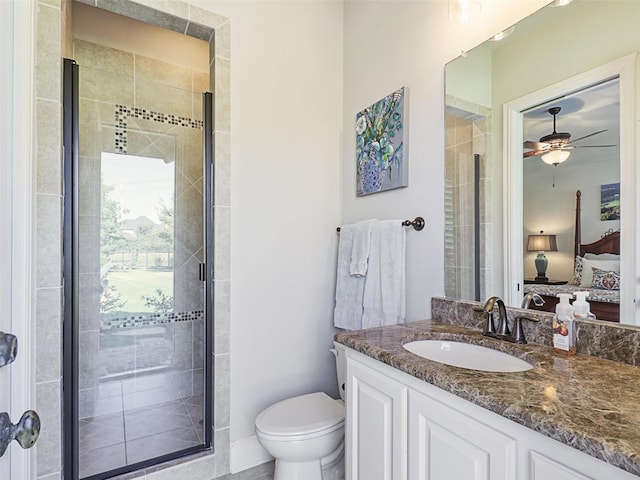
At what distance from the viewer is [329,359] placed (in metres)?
2.17

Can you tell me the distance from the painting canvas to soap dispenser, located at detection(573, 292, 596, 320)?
245 millimetres

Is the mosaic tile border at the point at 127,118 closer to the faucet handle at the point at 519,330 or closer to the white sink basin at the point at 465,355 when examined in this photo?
the white sink basin at the point at 465,355

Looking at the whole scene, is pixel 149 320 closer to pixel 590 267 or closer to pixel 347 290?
pixel 347 290

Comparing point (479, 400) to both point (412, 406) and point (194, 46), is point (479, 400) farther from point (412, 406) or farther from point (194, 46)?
point (194, 46)

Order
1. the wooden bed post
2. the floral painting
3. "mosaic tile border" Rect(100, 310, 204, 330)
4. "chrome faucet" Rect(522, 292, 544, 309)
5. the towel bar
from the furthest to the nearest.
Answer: "mosaic tile border" Rect(100, 310, 204, 330), the floral painting, the towel bar, "chrome faucet" Rect(522, 292, 544, 309), the wooden bed post

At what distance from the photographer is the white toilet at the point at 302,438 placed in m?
1.48

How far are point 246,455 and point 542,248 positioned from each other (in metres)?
1.72

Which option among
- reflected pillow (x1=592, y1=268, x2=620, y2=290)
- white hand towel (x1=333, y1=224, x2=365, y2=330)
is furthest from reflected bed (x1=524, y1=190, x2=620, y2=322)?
white hand towel (x1=333, y1=224, x2=365, y2=330)

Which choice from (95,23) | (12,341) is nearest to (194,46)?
(95,23)

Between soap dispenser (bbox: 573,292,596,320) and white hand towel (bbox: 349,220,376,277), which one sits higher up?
white hand towel (bbox: 349,220,376,277)

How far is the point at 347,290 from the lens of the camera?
2.01m

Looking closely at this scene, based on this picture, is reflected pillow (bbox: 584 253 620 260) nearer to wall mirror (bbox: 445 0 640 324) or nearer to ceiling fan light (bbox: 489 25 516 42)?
wall mirror (bbox: 445 0 640 324)

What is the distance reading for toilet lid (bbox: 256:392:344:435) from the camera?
1.51 metres

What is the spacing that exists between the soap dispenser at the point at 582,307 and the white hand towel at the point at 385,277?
28.1 inches
